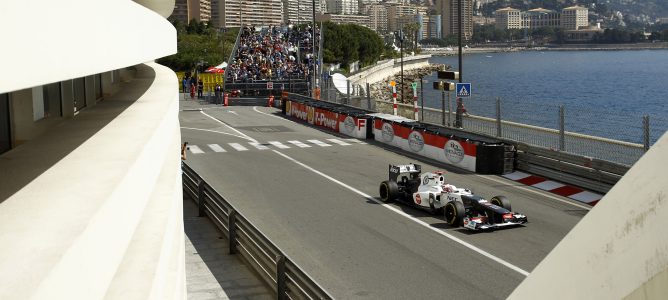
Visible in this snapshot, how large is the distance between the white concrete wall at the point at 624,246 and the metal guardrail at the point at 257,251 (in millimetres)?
5706

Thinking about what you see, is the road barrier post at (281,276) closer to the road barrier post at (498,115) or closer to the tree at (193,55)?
the road barrier post at (498,115)

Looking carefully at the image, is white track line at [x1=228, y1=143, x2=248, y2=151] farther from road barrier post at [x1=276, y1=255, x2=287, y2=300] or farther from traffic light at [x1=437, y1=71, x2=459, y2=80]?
road barrier post at [x1=276, y1=255, x2=287, y2=300]

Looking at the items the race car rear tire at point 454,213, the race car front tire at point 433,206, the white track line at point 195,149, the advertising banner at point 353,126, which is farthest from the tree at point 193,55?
the race car rear tire at point 454,213

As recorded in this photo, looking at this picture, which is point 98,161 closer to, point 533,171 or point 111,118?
point 111,118

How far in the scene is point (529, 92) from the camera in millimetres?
125562

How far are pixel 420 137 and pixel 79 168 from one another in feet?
80.8

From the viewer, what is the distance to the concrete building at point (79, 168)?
3602 mm

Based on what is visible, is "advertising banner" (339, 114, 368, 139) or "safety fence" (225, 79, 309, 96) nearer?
"advertising banner" (339, 114, 368, 139)

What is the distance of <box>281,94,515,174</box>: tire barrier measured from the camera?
25.8m

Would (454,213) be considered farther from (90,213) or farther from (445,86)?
(90,213)

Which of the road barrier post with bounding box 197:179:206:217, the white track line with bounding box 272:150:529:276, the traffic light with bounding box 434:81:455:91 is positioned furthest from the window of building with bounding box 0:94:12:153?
the traffic light with bounding box 434:81:455:91

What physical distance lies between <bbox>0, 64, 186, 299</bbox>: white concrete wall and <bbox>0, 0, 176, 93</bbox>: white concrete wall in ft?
2.67

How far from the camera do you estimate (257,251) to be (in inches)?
565

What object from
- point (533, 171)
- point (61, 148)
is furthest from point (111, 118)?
point (533, 171)
